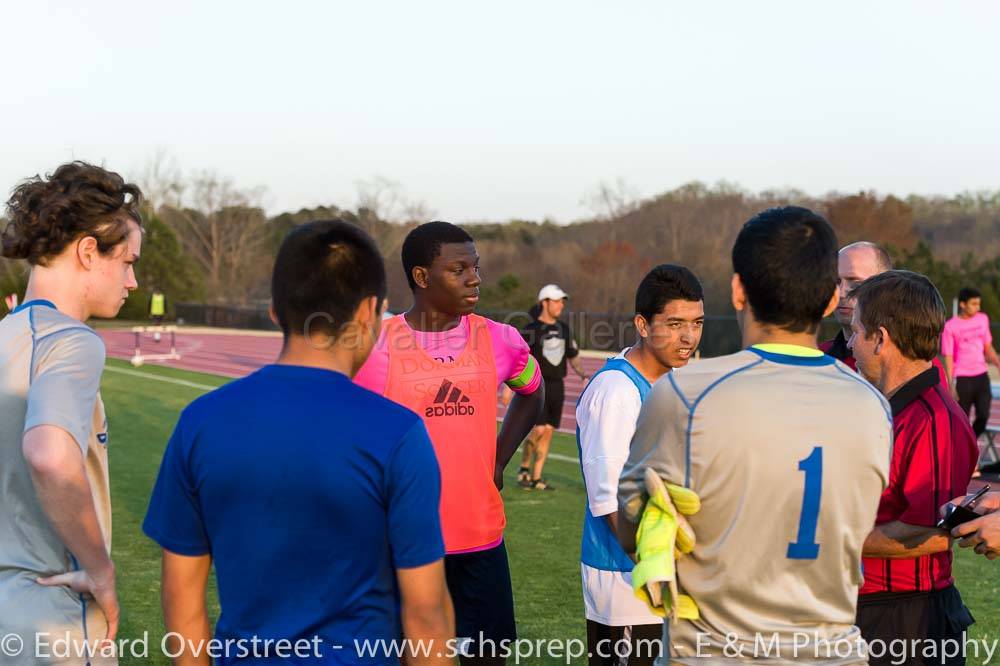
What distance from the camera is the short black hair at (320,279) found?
2.29 m

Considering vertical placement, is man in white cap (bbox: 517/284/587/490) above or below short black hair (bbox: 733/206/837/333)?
below

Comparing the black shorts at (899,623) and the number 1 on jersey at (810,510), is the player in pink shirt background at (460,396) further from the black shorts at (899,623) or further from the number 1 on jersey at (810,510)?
the number 1 on jersey at (810,510)

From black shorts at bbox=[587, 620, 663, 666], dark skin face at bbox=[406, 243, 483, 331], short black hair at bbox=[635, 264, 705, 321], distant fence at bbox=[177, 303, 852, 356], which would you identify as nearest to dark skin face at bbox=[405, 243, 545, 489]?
dark skin face at bbox=[406, 243, 483, 331]

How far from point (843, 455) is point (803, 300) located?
1.25 feet

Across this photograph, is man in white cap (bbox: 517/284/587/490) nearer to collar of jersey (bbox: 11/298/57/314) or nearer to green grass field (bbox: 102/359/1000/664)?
green grass field (bbox: 102/359/1000/664)

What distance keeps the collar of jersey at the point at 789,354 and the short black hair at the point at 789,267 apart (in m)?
0.05

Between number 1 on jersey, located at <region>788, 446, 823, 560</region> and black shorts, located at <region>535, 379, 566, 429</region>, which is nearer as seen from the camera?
number 1 on jersey, located at <region>788, 446, 823, 560</region>

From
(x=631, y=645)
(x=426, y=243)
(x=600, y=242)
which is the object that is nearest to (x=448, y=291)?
(x=426, y=243)

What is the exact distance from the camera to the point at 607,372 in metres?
4.00

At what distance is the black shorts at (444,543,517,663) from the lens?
4059 millimetres

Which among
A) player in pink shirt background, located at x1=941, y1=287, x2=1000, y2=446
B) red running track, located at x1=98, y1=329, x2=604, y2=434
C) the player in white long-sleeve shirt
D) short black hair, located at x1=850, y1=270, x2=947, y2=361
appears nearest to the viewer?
short black hair, located at x1=850, y1=270, x2=947, y2=361

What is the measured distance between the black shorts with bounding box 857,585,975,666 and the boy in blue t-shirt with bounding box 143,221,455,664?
173cm

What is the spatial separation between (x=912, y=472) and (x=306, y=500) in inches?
80.9

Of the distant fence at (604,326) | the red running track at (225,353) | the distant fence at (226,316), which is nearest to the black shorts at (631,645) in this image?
the red running track at (225,353)
